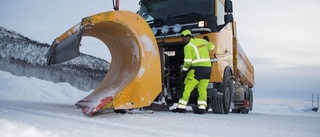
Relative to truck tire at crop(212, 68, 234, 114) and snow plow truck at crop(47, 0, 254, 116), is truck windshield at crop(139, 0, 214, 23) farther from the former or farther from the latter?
truck tire at crop(212, 68, 234, 114)

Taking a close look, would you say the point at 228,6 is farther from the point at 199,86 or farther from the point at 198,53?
the point at 199,86

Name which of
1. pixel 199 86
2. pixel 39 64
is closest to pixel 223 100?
pixel 199 86

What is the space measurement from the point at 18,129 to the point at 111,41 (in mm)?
3284

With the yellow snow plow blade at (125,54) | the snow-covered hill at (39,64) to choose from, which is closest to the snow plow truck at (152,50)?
the yellow snow plow blade at (125,54)

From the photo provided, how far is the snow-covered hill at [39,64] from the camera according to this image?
18173mm

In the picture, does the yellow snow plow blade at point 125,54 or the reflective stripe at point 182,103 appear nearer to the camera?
the yellow snow plow blade at point 125,54

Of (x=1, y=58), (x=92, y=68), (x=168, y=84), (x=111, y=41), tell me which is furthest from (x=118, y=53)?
(x=92, y=68)

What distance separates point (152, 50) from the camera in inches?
174

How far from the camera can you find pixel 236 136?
2.57 metres

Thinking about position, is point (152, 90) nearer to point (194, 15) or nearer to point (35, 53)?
point (194, 15)

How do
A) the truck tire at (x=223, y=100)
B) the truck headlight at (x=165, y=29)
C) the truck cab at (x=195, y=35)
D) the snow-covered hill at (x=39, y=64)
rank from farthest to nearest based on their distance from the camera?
the snow-covered hill at (x=39, y=64) → the truck tire at (x=223, y=100) → the truck headlight at (x=165, y=29) → the truck cab at (x=195, y=35)

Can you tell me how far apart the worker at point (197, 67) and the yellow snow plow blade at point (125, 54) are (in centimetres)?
92

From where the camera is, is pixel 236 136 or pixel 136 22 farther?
pixel 136 22

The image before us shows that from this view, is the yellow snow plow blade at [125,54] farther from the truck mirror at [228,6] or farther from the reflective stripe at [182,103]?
the truck mirror at [228,6]
